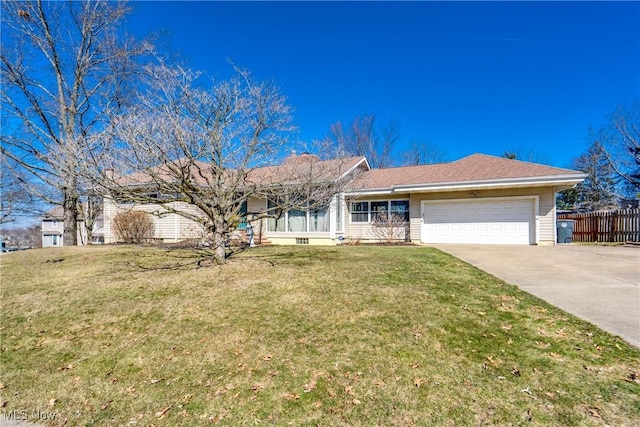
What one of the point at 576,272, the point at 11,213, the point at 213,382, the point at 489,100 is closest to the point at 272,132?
the point at 213,382

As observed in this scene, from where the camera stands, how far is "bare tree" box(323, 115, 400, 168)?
30.3 m

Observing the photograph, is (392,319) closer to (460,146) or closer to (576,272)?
(576,272)

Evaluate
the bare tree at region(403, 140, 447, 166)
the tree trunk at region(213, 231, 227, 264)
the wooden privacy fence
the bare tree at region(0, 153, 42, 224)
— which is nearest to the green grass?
the tree trunk at region(213, 231, 227, 264)

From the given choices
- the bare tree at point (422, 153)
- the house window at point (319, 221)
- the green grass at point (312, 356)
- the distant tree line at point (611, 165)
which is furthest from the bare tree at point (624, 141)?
the green grass at point (312, 356)

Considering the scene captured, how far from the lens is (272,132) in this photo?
285 inches

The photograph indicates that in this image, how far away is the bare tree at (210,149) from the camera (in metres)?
6.12

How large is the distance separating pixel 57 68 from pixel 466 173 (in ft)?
64.1

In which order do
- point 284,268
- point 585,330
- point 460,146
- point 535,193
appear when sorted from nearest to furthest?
point 585,330 → point 284,268 → point 535,193 → point 460,146

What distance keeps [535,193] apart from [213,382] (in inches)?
538

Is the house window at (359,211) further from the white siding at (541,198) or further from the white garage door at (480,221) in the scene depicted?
the white siding at (541,198)

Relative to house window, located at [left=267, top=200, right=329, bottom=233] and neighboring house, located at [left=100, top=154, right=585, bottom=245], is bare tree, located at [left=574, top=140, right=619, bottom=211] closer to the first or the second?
neighboring house, located at [left=100, top=154, right=585, bottom=245]

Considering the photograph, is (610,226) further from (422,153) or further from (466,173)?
(422,153)

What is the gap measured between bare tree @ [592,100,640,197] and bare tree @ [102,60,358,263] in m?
28.7

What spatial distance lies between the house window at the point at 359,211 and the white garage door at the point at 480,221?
2585 millimetres
